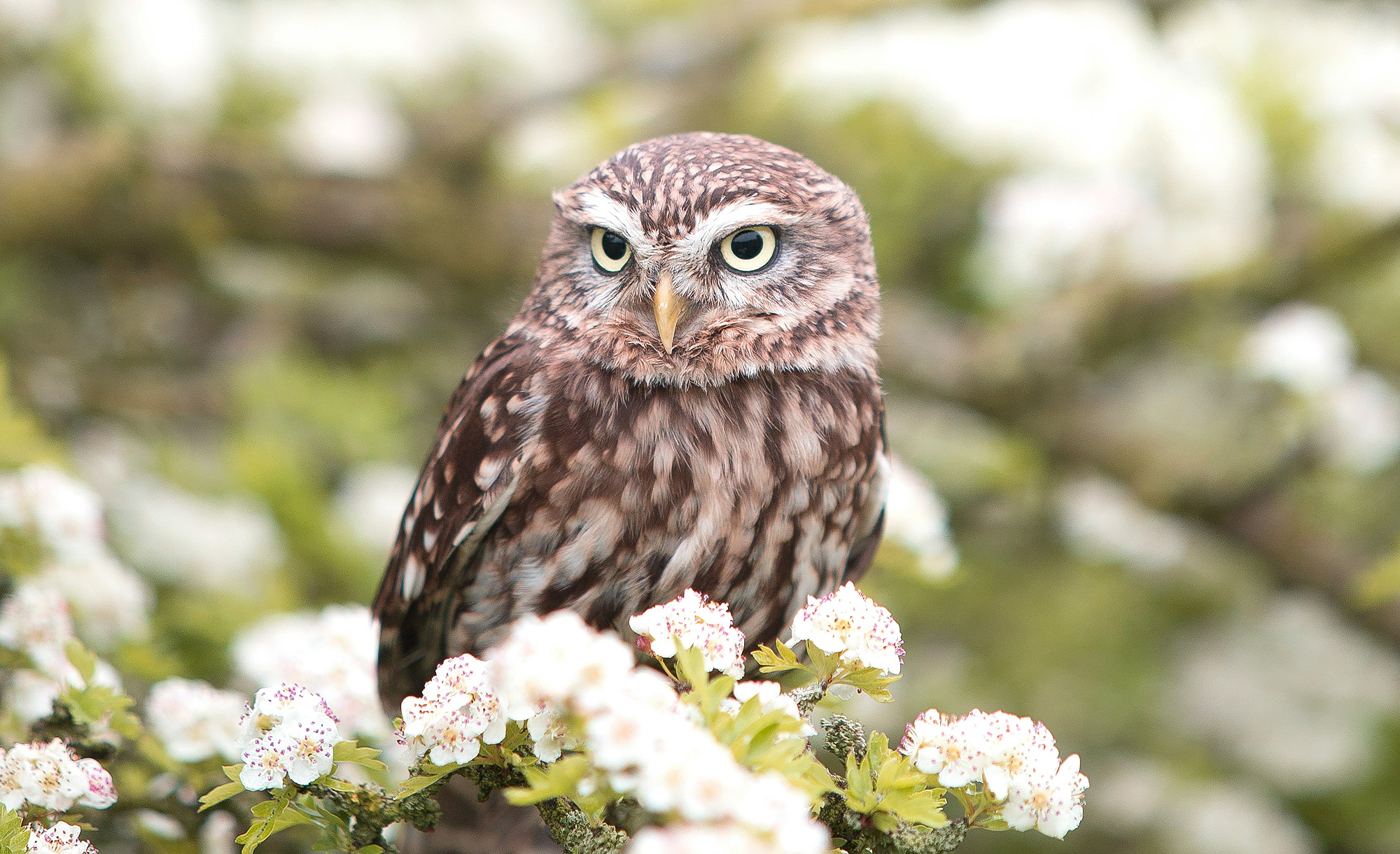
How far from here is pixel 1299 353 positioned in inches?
117

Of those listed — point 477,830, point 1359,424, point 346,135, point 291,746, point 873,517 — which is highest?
point 346,135

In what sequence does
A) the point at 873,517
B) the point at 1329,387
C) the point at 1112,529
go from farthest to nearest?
the point at 1112,529 → the point at 1329,387 → the point at 873,517

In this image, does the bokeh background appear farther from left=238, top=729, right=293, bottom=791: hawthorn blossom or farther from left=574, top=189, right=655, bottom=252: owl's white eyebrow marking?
left=238, top=729, right=293, bottom=791: hawthorn blossom

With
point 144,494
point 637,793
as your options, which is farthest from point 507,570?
point 144,494

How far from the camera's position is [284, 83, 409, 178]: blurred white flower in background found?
12.6 ft

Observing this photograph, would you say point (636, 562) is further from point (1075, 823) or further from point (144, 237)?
point (144, 237)

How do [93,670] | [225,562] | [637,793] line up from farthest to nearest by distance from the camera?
[225,562], [93,670], [637,793]

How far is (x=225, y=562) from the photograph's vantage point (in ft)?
9.57

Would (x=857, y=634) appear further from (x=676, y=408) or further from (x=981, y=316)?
(x=981, y=316)

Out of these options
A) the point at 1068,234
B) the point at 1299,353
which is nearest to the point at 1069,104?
the point at 1068,234

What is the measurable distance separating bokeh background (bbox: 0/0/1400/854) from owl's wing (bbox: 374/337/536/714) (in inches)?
32.6

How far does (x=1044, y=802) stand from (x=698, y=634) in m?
0.42

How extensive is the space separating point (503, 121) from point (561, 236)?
101 inches

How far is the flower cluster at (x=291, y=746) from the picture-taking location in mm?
1159
